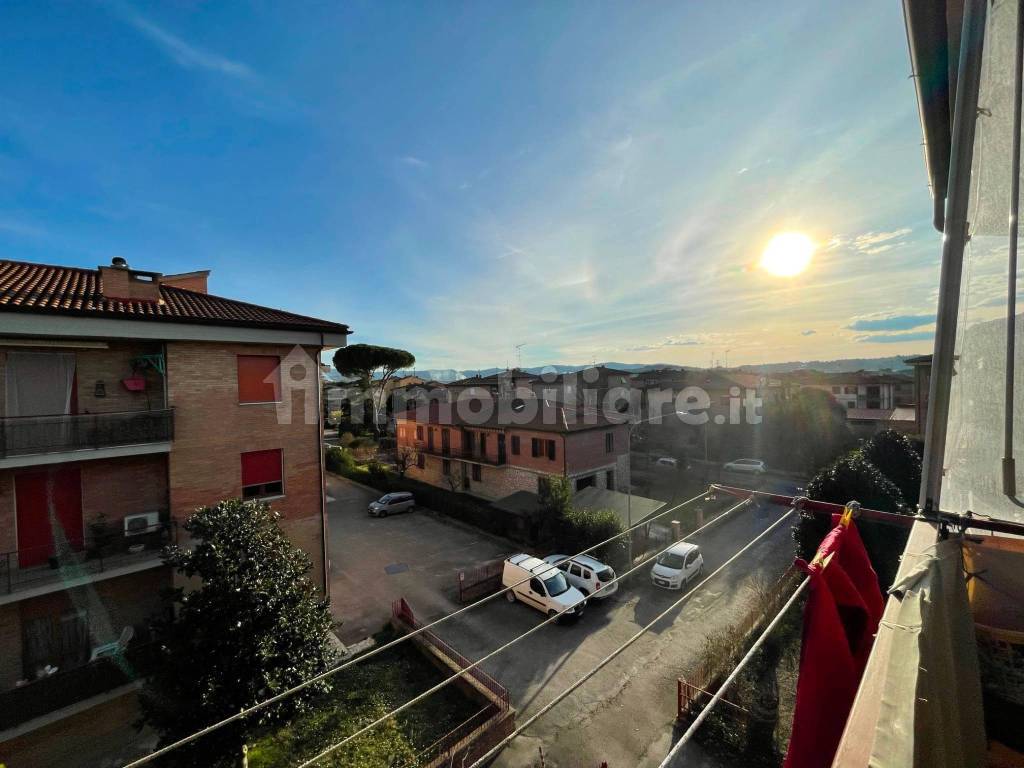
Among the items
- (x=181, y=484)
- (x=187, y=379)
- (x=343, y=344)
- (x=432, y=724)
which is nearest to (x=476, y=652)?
(x=432, y=724)

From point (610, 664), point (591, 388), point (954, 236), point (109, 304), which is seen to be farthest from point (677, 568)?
point (591, 388)

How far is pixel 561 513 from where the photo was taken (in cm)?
1531

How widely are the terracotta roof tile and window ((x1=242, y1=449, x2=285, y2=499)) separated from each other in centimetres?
313

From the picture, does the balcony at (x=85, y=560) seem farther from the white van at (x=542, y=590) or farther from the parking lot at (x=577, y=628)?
the white van at (x=542, y=590)

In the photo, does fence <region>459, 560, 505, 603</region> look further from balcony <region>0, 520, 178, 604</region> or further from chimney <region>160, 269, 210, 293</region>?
chimney <region>160, 269, 210, 293</region>

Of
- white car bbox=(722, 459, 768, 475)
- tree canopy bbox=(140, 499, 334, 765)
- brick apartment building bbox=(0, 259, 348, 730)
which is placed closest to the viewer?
tree canopy bbox=(140, 499, 334, 765)

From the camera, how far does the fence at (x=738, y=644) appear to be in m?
8.06

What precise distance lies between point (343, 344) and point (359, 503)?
15.6 m

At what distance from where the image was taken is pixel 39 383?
808 centimetres

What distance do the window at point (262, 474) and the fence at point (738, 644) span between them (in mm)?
9785

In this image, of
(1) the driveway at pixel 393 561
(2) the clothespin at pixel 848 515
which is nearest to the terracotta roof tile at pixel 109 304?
(1) the driveway at pixel 393 561

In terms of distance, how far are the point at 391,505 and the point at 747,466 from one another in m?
22.3

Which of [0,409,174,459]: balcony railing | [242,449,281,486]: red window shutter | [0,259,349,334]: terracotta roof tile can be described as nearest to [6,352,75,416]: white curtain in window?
[0,409,174,459]: balcony railing

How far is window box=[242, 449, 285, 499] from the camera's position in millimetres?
10000
